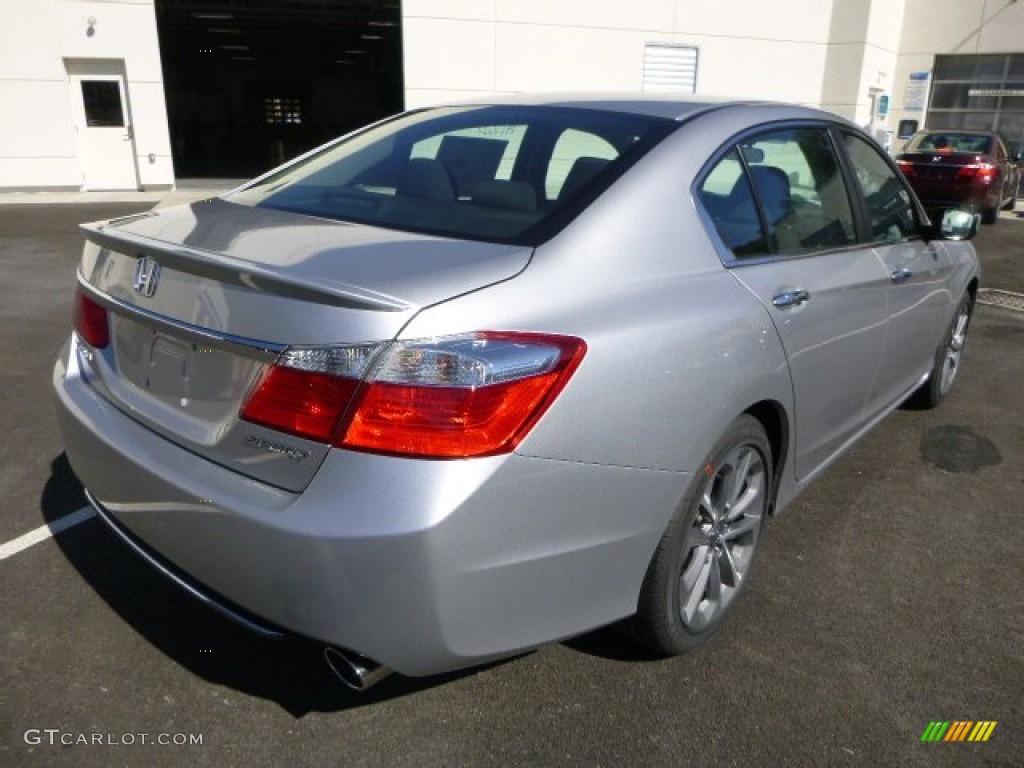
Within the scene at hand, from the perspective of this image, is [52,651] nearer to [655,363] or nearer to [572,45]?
[655,363]

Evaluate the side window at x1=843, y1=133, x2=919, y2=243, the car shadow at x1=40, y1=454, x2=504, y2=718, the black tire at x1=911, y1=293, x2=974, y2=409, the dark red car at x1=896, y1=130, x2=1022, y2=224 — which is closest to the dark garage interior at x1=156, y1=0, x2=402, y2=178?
the dark red car at x1=896, y1=130, x2=1022, y2=224

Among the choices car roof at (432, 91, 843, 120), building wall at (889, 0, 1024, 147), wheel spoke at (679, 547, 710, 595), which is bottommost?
wheel spoke at (679, 547, 710, 595)

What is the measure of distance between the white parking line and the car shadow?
6.4 inches

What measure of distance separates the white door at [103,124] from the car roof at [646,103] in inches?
607

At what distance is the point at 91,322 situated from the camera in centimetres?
253

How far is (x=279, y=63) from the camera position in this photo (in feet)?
117

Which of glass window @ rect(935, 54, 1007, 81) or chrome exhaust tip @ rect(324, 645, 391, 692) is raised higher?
glass window @ rect(935, 54, 1007, 81)

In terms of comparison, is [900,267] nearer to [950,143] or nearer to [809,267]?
[809,267]

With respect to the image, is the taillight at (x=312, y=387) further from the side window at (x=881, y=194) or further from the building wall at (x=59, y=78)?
the building wall at (x=59, y=78)

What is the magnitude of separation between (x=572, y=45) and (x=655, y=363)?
15.8 meters

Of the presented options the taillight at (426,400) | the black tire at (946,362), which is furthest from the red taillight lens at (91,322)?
the black tire at (946,362)

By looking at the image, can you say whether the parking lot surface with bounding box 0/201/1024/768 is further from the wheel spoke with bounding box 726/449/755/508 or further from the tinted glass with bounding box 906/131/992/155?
the tinted glass with bounding box 906/131/992/155

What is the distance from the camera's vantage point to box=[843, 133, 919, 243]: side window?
3.47m

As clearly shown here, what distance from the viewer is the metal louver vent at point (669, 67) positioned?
17016 mm
